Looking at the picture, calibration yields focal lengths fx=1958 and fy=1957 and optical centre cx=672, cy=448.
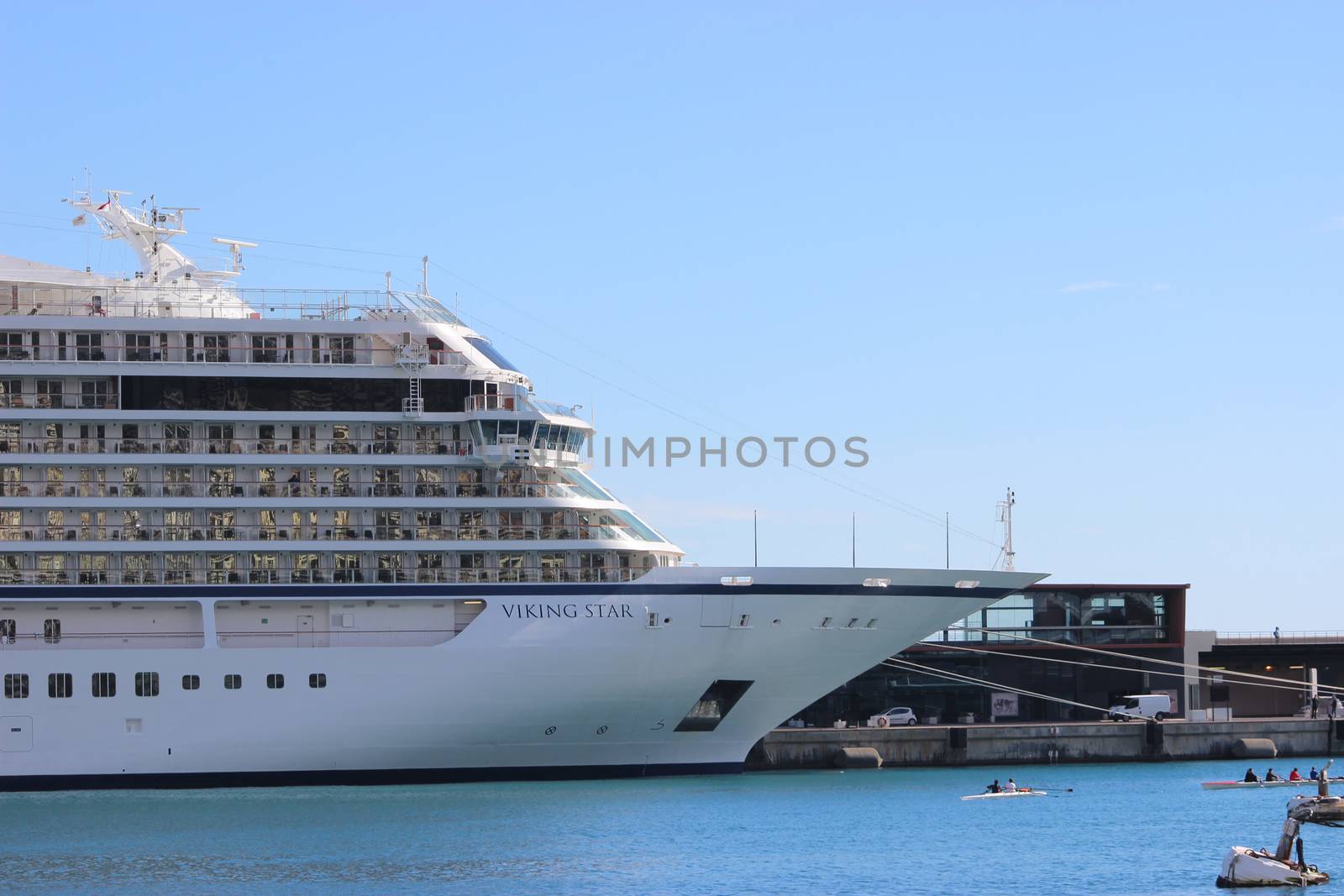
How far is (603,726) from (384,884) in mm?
12546

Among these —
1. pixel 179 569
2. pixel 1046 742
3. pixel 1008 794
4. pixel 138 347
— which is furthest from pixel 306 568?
pixel 1046 742

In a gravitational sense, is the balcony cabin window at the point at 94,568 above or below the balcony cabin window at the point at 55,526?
below

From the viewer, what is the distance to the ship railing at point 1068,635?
2675 inches

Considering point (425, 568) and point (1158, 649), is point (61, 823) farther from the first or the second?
point (1158, 649)

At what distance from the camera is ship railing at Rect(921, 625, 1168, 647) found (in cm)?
6794

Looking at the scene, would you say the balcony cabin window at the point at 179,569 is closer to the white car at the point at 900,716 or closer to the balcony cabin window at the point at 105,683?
the balcony cabin window at the point at 105,683

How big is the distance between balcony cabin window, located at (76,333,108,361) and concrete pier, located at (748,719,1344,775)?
69.0 feet

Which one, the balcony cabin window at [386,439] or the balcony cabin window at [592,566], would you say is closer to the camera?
the balcony cabin window at [592,566]

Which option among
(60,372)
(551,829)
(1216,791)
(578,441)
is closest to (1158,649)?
(1216,791)

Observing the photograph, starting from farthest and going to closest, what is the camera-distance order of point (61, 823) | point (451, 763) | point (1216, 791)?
point (1216, 791) → point (451, 763) → point (61, 823)

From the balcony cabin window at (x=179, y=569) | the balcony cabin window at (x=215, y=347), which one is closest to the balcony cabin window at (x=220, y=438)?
the balcony cabin window at (x=215, y=347)

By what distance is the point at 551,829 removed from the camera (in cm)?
4216

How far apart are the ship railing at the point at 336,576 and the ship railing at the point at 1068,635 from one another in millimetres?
22113

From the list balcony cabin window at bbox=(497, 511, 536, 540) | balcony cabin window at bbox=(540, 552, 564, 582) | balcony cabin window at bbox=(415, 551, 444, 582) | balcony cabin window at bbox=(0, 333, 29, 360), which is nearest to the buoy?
balcony cabin window at bbox=(540, 552, 564, 582)
